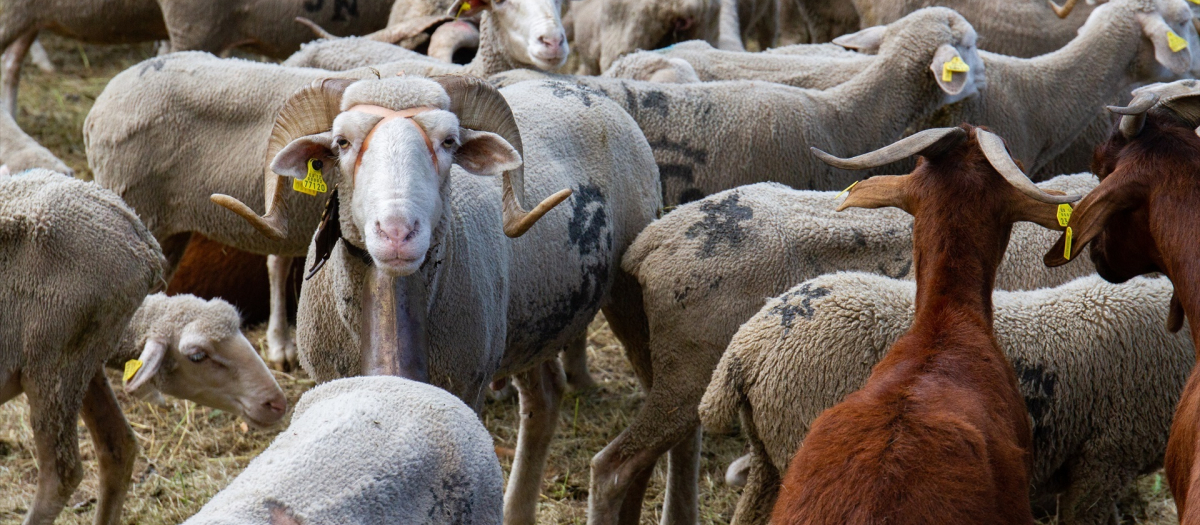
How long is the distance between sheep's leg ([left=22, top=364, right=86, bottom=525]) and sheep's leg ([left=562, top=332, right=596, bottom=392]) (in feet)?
7.62

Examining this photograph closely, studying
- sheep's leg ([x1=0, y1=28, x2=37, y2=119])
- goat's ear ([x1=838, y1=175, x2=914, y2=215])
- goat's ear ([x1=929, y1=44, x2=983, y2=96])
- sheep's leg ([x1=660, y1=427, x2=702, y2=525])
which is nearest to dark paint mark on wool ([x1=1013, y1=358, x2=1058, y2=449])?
goat's ear ([x1=838, y1=175, x2=914, y2=215])

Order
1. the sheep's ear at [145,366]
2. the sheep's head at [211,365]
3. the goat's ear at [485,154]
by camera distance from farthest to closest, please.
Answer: the sheep's head at [211,365]
the sheep's ear at [145,366]
the goat's ear at [485,154]

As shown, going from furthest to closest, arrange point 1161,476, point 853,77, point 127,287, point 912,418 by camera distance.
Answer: point 853,77 < point 1161,476 < point 127,287 < point 912,418

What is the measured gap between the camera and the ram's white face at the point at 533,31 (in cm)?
555

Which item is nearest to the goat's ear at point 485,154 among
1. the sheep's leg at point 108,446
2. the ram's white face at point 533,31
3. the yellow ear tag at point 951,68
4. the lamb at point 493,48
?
the lamb at point 493,48

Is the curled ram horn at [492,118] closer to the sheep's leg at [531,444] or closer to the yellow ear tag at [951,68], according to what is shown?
the sheep's leg at [531,444]

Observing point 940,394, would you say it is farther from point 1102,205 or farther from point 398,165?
point 398,165

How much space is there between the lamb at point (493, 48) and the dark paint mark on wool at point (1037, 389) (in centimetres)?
274

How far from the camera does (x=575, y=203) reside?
13.9 ft

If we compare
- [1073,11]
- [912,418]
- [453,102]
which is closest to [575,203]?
[453,102]

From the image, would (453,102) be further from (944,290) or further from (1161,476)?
(1161,476)

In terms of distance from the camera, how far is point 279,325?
6207 millimetres

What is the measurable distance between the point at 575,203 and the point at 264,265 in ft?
10.1

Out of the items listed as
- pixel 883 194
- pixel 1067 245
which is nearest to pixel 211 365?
pixel 883 194
